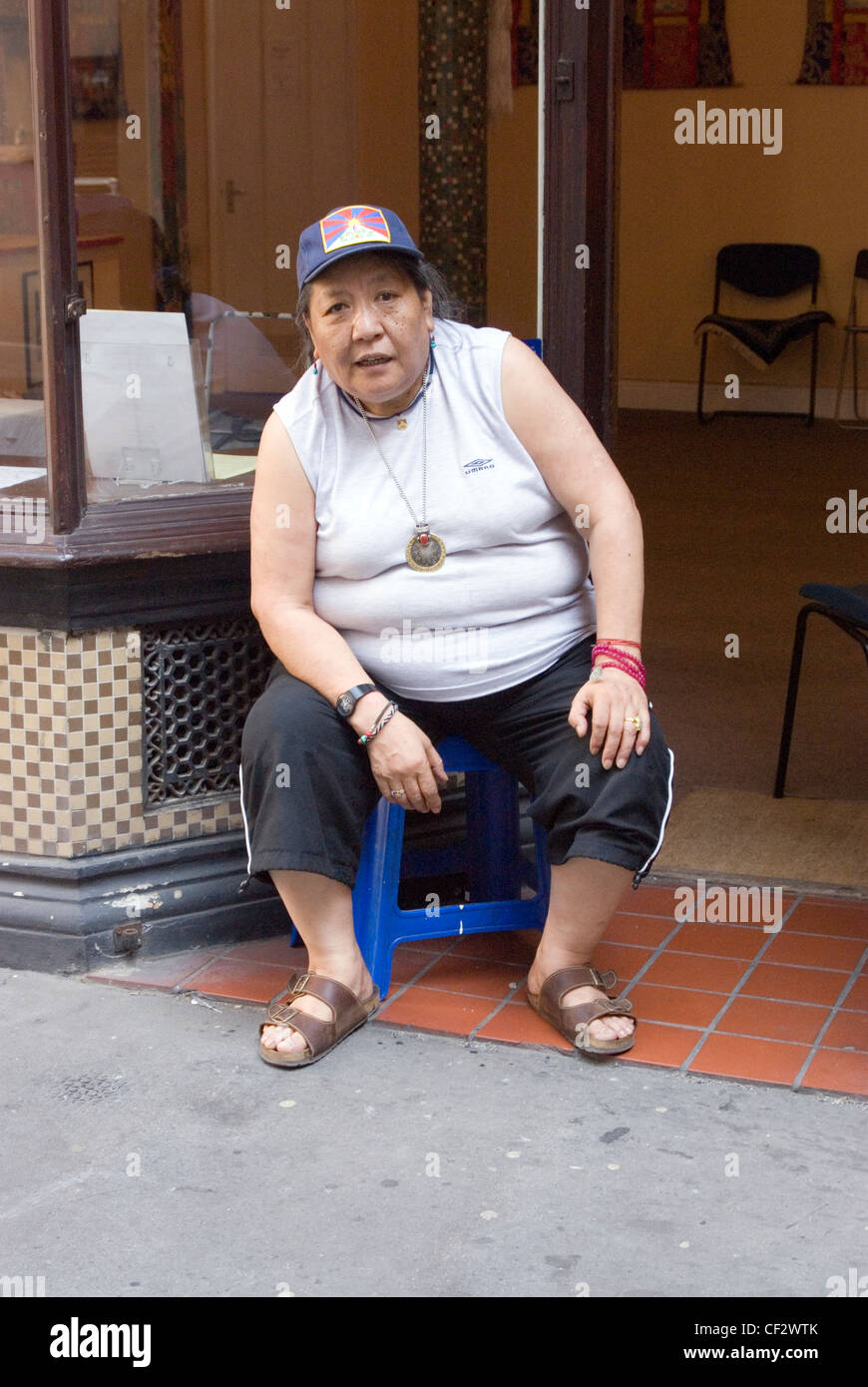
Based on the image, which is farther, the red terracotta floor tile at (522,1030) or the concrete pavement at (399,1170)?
the red terracotta floor tile at (522,1030)

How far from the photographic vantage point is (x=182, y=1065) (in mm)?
2773

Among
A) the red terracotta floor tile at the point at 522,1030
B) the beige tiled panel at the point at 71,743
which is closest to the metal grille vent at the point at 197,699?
the beige tiled panel at the point at 71,743

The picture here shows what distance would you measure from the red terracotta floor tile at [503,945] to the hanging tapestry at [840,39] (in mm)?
8034

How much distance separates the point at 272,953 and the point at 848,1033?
1045 mm

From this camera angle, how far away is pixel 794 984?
9.92 feet

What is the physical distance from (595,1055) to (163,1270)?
2.77ft

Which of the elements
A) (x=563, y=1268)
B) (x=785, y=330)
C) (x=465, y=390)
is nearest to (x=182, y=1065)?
(x=563, y=1268)

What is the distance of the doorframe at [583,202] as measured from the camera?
3209 millimetres


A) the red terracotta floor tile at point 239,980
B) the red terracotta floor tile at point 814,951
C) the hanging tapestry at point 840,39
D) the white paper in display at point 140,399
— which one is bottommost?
the red terracotta floor tile at point 239,980

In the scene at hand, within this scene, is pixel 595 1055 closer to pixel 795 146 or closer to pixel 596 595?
pixel 596 595

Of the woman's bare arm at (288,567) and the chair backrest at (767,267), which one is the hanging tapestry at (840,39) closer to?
the chair backrest at (767,267)

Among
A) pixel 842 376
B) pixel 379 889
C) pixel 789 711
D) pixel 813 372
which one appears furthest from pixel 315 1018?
pixel 813 372

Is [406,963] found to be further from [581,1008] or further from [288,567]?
[288,567]

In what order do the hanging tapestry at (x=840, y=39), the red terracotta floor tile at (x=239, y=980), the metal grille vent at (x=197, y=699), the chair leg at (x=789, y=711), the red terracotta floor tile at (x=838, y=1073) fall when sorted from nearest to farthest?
the red terracotta floor tile at (x=838, y=1073), the red terracotta floor tile at (x=239, y=980), the metal grille vent at (x=197, y=699), the chair leg at (x=789, y=711), the hanging tapestry at (x=840, y=39)
